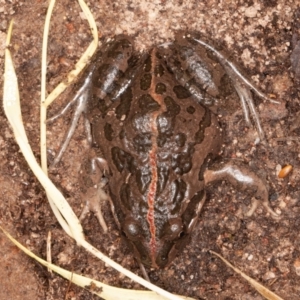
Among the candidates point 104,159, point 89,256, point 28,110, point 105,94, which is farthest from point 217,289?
point 28,110

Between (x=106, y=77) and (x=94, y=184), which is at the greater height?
(x=106, y=77)

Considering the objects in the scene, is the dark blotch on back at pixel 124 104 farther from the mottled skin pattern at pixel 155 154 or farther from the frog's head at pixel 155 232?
the frog's head at pixel 155 232

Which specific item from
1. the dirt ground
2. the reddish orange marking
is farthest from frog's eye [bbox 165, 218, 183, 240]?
the dirt ground

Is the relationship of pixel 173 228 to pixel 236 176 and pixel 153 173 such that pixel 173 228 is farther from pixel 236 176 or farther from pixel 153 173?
pixel 236 176

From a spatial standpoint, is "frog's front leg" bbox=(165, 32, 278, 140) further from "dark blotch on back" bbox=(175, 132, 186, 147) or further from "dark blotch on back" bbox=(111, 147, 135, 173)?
"dark blotch on back" bbox=(111, 147, 135, 173)

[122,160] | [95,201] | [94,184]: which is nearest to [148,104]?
[122,160]

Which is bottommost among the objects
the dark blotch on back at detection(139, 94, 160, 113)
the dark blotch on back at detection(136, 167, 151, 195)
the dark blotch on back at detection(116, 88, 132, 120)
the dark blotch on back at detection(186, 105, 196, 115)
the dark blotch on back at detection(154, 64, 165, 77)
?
the dark blotch on back at detection(136, 167, 151, 195)
